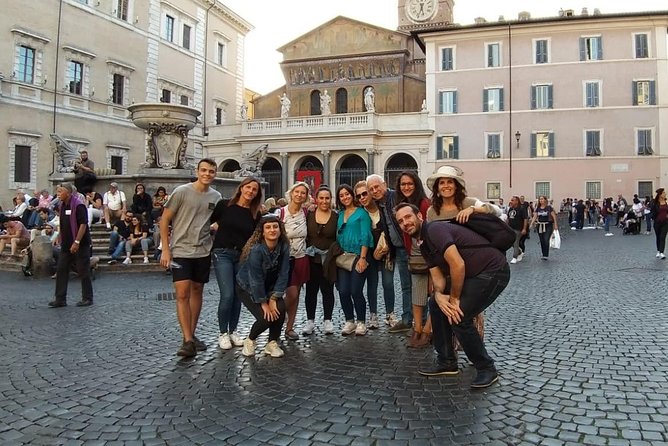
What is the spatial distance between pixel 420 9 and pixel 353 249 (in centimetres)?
4866

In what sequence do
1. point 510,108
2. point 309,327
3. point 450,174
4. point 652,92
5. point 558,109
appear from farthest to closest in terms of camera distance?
point 510,108
point 558,109
point 652,92
point 309,327
point 450,174

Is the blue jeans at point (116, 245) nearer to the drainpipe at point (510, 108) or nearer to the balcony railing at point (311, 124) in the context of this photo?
the balcony railing at point (311, 124)

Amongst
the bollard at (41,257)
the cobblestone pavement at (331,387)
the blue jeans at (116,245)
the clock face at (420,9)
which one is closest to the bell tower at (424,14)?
the clock face at (420,9)

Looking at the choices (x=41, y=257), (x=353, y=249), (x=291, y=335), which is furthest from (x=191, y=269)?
(x=41, y=257)

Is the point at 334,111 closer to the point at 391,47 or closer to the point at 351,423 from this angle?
the point at 391,47

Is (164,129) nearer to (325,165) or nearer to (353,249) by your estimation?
(353,249)

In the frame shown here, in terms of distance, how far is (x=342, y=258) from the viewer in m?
5.93

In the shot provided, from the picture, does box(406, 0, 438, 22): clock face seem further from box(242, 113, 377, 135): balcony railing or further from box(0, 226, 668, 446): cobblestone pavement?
box(0, 226, 668, 446): cobblestone pavement

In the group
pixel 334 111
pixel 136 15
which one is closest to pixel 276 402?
pixel 136 15

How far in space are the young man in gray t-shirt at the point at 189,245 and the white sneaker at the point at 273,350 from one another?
666mm

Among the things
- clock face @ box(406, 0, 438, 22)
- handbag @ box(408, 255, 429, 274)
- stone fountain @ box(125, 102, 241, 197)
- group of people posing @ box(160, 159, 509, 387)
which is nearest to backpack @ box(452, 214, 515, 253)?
group of people posing @ box(160, 159, 509, 387)

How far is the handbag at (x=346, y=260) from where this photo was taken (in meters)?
5.89

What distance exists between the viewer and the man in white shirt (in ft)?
45.2

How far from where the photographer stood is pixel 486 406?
3762mm
